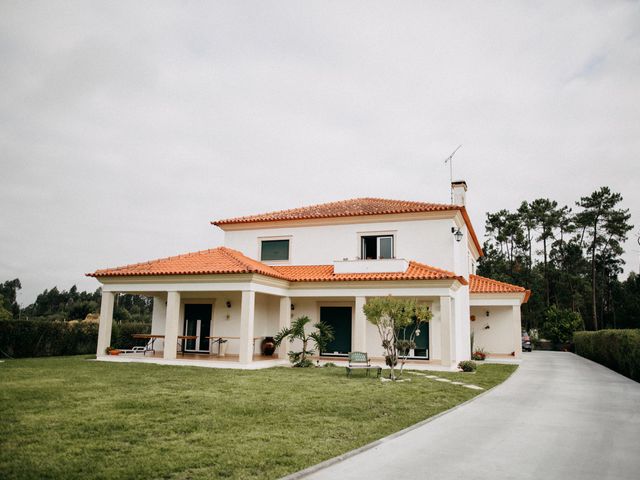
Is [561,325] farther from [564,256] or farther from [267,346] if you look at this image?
[267,346]

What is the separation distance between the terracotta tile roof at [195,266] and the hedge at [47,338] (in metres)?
4.59

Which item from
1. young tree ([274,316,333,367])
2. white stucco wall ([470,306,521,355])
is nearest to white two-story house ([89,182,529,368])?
young tree ([274,316,333,367])

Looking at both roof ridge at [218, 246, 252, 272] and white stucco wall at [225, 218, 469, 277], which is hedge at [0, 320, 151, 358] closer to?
roof ridge at [218, 246, 252, 272]

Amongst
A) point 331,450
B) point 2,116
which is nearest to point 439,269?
point 331,450

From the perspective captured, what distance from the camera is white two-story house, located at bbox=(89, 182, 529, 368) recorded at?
18.6 meters

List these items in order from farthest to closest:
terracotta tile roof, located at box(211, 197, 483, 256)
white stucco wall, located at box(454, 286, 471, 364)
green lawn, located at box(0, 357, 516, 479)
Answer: terracotta tile roof, located at box(211, 197, 483, 256) → white stucco wall, located at box(454, 286, 471, 364) → green lawn, located at box(0, 357, 516, 479)

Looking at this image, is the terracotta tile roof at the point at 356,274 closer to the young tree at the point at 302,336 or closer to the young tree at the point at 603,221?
the young tree at the point at 302,336

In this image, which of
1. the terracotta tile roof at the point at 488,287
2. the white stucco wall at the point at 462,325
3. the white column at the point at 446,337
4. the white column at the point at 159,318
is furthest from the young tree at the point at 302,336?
the terracotta tile roof at the point at 488,287

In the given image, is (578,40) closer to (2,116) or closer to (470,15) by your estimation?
(470,15)

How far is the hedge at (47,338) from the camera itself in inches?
834

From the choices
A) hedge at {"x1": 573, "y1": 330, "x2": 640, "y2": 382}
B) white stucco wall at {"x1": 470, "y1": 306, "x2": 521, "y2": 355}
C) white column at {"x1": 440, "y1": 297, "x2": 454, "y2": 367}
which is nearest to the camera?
hedge at {"x1": 573, "y1": 330, "x2": 640, "y2": 382}

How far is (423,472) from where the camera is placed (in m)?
5.52

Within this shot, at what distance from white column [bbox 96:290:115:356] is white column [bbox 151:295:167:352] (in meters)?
2.83

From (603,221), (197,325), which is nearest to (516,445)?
(197,325)
